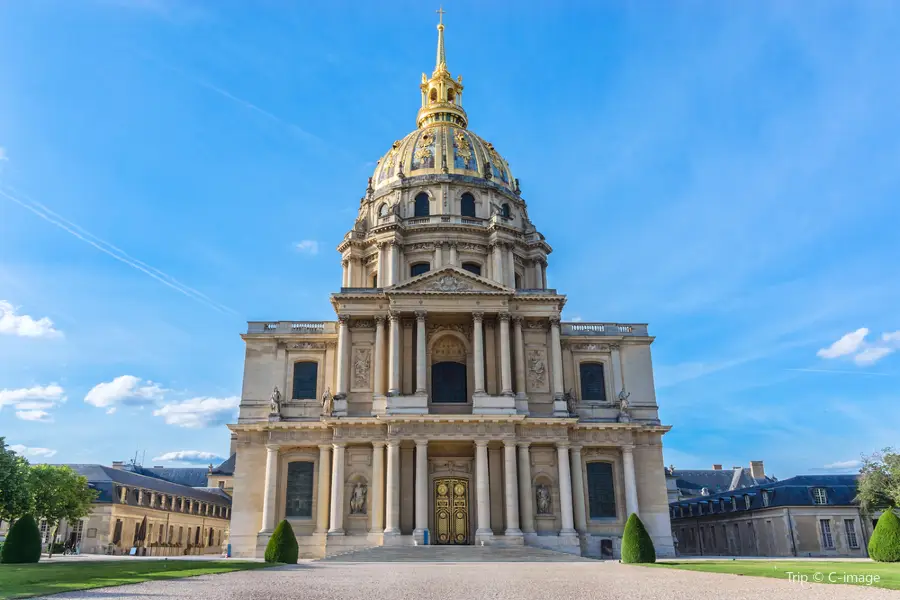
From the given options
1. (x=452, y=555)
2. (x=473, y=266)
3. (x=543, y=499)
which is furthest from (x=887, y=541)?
(x=473, y=266)

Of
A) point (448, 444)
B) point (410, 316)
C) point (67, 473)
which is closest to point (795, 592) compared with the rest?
point (448, 444)

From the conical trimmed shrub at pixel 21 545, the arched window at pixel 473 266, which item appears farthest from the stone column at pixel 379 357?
the conical trimmed shrub at pixel 21 545

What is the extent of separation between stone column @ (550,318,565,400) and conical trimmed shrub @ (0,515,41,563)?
24.1 m

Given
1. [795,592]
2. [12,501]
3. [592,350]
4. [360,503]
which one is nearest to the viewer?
[795,592]

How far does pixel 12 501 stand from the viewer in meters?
26.7

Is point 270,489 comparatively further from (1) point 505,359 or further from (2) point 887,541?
(2) point 887,541

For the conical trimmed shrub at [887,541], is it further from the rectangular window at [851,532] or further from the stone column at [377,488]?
the rectangular window at [851,532]

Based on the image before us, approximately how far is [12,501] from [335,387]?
16109 millimetres

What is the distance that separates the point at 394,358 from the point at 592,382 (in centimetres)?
1171

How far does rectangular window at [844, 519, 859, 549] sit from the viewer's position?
41.4 metres

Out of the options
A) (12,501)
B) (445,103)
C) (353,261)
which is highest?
(445,103)

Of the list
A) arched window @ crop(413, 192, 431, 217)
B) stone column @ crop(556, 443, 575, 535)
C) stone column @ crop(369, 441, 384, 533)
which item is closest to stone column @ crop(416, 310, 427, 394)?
stone column @ crop(369, 441, 384, 533)

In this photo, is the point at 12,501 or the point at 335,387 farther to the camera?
the point at 335,387

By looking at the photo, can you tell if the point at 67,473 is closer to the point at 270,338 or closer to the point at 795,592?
the point at 270,338
